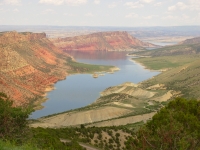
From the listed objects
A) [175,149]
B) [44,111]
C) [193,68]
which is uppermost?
[175,149]

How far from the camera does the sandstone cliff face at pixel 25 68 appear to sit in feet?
225

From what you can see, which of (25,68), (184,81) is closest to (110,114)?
(184,81)

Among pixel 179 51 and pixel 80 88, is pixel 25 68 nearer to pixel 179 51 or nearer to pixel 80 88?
pixel 80 88

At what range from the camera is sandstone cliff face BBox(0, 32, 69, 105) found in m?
68.5

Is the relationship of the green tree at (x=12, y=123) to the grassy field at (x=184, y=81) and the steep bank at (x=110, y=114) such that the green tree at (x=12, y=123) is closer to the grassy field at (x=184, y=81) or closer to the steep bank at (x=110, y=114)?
the steep bank at (x=110, y=114)

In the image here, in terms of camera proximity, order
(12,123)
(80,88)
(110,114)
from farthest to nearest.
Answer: (80,88)
(110,114)
(12,123)

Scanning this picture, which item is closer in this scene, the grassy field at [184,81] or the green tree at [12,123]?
the green tree at [12,123]

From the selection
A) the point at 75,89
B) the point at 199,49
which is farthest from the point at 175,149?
the point at 199,49

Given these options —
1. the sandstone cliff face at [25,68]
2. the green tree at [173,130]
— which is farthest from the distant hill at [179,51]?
the green tree at [173,130]

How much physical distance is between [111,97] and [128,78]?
39243 mm

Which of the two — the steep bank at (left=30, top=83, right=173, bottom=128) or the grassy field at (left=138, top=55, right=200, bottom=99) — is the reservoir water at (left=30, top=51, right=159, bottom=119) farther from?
the grassy field at (left=138, top=55, right=200, bottom=99)

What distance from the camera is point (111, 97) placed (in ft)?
226

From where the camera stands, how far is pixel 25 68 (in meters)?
88.4

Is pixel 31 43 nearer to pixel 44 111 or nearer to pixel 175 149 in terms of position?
pixel 44 111
